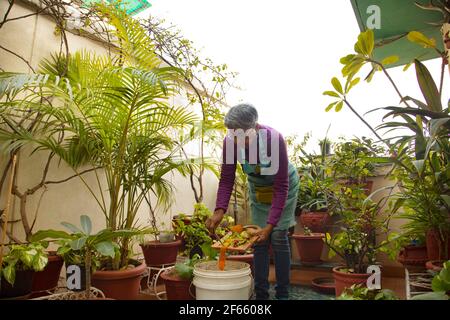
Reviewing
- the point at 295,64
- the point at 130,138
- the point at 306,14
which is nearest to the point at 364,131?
the point at 295,64

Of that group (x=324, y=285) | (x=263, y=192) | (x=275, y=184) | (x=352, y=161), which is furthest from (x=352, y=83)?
(x=324, y=285)

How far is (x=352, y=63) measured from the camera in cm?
145

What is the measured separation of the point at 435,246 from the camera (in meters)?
1.43

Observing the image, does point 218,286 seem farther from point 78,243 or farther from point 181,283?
point 78,243

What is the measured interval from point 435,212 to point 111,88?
171 centimetres

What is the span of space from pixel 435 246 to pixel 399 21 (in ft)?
5.14

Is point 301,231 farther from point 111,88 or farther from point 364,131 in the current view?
point 111,88

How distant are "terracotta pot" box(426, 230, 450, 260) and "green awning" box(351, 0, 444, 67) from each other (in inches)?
42.6

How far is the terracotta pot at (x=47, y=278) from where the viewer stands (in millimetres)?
1513

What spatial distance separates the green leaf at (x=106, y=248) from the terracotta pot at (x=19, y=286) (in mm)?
453

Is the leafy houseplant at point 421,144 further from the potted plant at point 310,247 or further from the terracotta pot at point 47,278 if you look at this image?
the terracotta pot at point 47,278

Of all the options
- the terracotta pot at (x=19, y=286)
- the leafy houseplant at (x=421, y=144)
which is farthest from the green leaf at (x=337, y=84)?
the terracotta pot at (x=19, y=286)

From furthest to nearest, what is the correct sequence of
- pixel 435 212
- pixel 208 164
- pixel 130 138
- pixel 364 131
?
pixel 364 131
pixel 208 164
pixel 130 138
pixel 435 212
